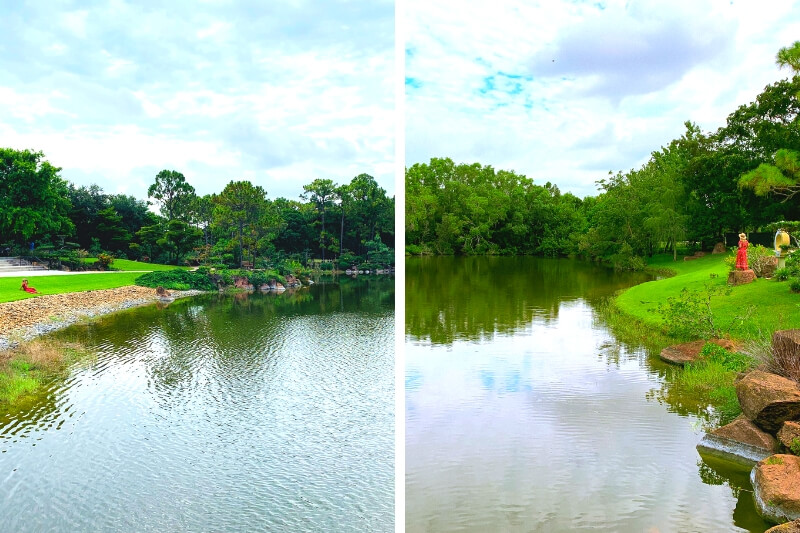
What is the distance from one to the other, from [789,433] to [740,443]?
269 mm

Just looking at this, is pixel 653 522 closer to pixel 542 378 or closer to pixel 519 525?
pixel 519 525

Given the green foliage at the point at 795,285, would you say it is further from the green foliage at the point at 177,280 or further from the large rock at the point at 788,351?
the green foliage at the point at 177,280

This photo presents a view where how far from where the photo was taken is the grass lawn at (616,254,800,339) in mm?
4555

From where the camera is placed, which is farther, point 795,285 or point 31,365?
point 31,365

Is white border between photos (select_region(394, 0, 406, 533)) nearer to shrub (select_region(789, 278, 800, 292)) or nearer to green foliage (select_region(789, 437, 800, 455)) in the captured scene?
green foliage (select_region(789, 437, 800, 455))

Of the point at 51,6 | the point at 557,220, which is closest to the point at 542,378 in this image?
the point at 51,6

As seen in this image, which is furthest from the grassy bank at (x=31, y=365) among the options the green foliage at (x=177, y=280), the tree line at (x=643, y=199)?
the tree line at (x=643, y=199)

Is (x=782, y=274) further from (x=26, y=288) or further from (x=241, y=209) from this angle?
(x=26, y=288)

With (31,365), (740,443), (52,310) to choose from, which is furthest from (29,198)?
(740,443)

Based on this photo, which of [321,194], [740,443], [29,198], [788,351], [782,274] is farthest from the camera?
[321,194]

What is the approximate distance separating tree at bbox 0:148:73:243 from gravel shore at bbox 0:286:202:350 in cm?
73

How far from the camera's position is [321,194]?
28.4ft

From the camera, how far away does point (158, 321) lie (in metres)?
7.82

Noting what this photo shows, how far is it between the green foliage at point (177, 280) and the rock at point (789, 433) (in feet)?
24.3
